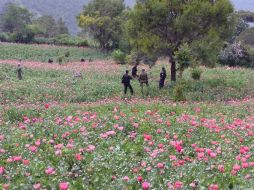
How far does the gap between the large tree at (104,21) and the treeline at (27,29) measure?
7328mm

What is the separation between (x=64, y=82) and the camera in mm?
28953

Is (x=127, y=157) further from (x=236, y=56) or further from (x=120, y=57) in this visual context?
(x=236, y=56)

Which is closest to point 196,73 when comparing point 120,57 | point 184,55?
point 184,55

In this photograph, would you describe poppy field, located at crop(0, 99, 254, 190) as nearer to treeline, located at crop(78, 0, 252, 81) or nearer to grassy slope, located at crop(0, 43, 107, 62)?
treeline, located at crop(78, 0, 252, 81)

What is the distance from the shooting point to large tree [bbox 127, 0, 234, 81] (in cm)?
2744

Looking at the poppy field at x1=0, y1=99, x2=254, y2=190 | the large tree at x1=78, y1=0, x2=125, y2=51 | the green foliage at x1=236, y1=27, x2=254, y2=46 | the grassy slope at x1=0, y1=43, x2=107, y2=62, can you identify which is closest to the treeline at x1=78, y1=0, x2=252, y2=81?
the poppy field at x1=0, y1=99, x2=254, y2=190

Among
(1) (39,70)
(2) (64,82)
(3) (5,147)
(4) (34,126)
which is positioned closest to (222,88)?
(2) (64,82)

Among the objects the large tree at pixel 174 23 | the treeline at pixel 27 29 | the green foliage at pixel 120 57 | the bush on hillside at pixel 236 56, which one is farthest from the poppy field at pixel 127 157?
the treeline at pixel 27 29

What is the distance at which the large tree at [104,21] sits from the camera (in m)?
56.0

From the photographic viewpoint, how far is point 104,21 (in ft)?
183

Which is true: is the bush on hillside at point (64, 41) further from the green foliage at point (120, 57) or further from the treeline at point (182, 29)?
the treeline at point (182, 29)

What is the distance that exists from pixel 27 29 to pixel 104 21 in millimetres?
18664

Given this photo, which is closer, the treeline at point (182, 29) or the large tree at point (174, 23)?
the treeline at point (182, 29)

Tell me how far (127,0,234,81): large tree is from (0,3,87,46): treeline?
3826 centimetres
